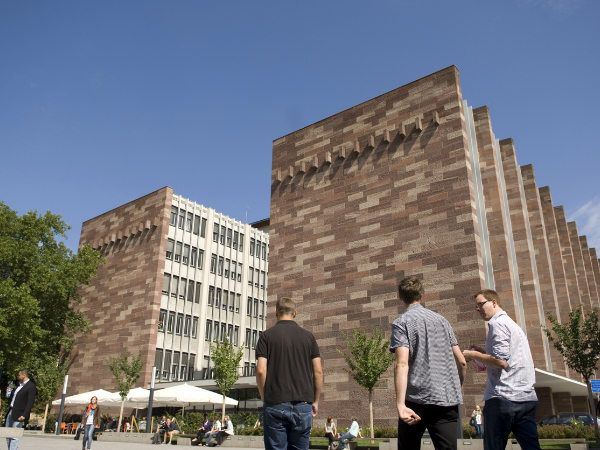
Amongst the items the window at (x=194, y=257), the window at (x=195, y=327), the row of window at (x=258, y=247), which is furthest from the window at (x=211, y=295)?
the row of window at (x=258, y=247)

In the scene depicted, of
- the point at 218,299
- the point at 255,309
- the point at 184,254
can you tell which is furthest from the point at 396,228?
the point at 255,309

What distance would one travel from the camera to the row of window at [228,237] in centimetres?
4912

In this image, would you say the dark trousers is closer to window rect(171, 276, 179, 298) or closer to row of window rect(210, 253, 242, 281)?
window rect(171, 276, 179, 298)

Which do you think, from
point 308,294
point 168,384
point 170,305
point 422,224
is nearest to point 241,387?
point 168,384

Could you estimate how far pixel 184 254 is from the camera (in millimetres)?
43562

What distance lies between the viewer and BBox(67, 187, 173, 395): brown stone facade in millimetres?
37469

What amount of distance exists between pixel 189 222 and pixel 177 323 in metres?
8.83

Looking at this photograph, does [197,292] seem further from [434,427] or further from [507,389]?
[434,427]

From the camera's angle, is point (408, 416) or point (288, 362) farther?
point (288, 362)

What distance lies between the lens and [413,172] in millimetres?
24094

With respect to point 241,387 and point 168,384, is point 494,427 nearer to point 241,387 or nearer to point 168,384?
point 241,387

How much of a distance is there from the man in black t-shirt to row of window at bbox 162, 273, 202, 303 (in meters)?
37.0

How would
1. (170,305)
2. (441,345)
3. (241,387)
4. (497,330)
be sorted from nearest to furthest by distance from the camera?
(441,345), (497,330), (241,387), (170,305)

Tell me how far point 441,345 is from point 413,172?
66.6 feet
